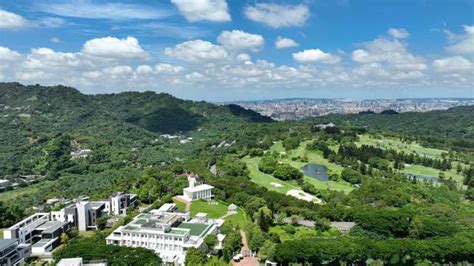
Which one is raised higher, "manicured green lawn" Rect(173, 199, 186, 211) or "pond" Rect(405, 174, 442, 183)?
"manicured green lawn" Rect(173, 199, 186, 211)

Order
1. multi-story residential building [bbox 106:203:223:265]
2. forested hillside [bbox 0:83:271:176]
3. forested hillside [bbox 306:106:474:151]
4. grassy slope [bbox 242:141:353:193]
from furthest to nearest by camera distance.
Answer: forested hillside [bbox 306:106:474:151], forested hillside [bbox 0:83:271:176], grassy slope [bbox 242:141:353:193], multi-story residential building [bbox 106:203:223:265]

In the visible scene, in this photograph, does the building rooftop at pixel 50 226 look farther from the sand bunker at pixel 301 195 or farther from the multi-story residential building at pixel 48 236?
the sand bunker at pixel 301 195

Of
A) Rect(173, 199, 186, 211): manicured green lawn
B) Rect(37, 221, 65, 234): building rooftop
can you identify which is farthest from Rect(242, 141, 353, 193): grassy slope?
Rect(37, 221, 65, 234): building rooftop

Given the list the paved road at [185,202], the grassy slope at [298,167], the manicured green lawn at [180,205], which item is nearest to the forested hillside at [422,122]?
the grassy slope at [298,167]

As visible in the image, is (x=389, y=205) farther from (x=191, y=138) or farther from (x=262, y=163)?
(x=191, y=138)

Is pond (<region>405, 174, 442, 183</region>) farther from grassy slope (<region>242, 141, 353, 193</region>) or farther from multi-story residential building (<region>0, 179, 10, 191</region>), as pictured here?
multi-story residential building (<region>0, 179, 10, 191</region>)

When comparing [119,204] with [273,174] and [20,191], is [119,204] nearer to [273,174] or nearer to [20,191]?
[273,174]

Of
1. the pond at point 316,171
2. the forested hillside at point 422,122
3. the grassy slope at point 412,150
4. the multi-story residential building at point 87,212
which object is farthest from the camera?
the forested hillside at point 422,122
